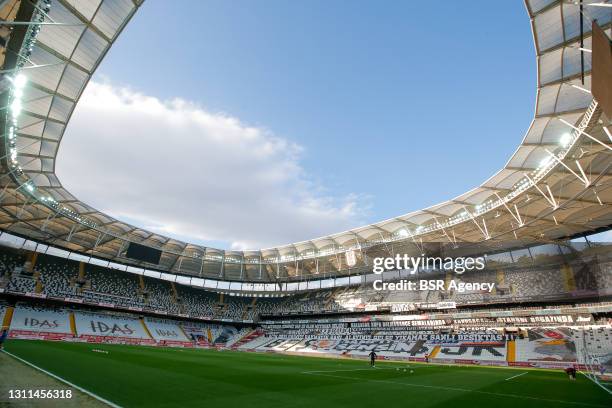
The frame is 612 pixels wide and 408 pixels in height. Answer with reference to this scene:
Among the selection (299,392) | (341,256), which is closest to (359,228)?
(341,256)

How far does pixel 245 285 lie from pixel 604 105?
68.0 m

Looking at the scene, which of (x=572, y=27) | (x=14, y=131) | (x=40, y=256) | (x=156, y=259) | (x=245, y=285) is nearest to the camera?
(x=572, y=27)

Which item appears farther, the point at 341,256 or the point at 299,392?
the point at 341,256

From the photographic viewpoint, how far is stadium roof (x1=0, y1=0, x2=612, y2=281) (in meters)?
16.6

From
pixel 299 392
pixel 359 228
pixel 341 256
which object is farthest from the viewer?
pixel 341 256

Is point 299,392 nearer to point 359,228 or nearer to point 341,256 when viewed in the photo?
point 359,228

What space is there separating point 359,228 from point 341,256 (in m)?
9.69

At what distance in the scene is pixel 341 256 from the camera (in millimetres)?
53188

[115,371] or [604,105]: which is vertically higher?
[604,105]

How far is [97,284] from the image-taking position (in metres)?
51.3

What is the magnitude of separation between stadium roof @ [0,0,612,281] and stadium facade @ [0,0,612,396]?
122 mm

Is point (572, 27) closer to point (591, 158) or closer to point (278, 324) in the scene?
point (591, 158)

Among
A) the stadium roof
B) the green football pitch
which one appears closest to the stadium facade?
the stadium roof

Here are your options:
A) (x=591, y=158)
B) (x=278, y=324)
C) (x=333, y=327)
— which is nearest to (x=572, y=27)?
(x=591, y=158)
